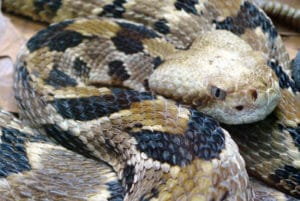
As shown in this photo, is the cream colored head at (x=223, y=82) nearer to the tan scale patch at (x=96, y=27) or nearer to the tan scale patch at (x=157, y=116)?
the tan scale patch at (x=157, y=116)

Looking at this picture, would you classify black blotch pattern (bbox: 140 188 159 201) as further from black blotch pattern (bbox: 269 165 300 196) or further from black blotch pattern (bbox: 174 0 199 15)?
black blotch pattern (bbox: 174 0 199 15)

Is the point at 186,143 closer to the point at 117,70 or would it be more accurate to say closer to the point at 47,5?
the point at 117,70

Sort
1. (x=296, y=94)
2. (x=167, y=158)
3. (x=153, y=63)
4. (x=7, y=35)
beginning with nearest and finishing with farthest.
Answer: (x=167, y=158)
(x=296, y=94)
(x=153, y=63)
(x=7, y=35)

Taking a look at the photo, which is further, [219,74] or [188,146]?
[219,74]

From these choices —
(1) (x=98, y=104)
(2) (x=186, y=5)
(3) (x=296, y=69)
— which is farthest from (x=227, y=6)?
(1) (x=98, y=104)

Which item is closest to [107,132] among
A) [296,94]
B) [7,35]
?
[296,94]

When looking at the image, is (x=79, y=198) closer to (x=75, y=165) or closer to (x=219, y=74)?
(x=75, y=165)

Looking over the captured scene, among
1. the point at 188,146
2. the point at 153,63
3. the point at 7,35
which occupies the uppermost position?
the point at 188,146

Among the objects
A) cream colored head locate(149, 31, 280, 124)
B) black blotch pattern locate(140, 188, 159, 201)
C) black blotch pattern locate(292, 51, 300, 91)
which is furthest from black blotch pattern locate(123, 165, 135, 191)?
black blotch pattern locate(292, 51, 300, 91)
